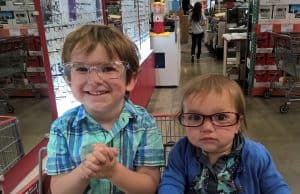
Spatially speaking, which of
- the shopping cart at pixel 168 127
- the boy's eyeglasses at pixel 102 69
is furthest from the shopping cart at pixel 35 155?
the boy's eyeglasses at pixel 102 69

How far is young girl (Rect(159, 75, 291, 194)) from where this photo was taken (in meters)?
1.13

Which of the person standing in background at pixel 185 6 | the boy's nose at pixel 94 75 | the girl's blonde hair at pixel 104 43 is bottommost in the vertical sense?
the boy's nose at pixel 94 75

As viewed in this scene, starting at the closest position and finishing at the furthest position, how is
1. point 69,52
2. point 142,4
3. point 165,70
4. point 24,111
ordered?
point 69,52 < point 24,111 < point 142,4 < point 165,70

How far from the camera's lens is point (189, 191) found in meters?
1.25

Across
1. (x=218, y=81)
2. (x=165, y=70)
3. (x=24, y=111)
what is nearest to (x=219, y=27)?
(x=165, y=70)

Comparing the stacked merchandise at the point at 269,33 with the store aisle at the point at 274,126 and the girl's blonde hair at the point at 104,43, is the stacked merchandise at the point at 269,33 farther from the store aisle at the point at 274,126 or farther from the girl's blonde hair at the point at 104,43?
the girl's blonde hair at the point at 104,43

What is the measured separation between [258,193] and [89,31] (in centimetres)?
82

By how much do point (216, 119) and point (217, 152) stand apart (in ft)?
0.47

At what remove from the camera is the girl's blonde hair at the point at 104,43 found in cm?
112

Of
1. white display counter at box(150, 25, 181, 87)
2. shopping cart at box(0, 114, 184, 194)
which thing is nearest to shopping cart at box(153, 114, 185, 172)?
shopping cart at box(0, 114, 184, 194)

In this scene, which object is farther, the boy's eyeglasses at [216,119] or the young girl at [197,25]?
the young girl at [197,25]

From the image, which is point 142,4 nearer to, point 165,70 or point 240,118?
point 165,70

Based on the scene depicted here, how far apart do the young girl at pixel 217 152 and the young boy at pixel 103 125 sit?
0.37ft

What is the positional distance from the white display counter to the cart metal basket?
417cm
